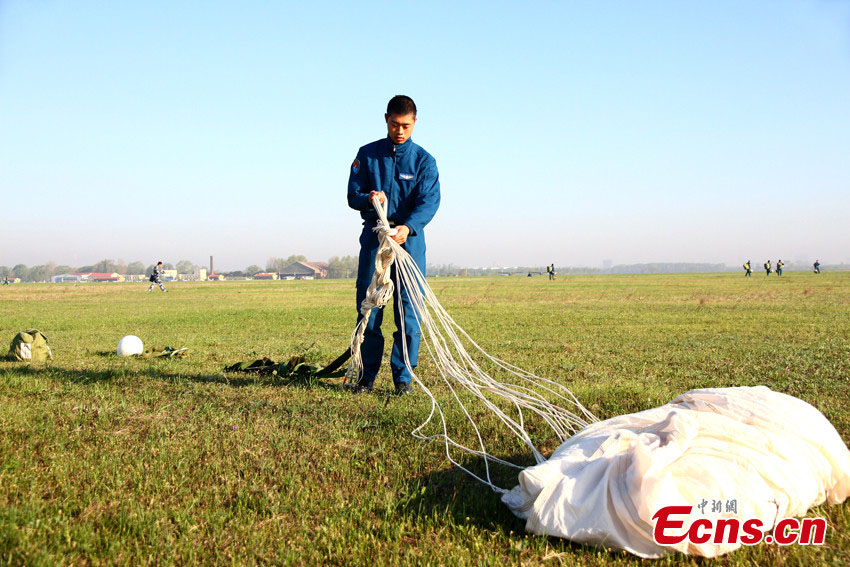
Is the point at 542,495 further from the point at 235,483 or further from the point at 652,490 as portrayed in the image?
the point at 235,483

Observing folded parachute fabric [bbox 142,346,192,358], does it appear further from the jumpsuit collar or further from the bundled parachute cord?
the jumpsuit collar

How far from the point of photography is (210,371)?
20.7 ft

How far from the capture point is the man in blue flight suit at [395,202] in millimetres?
4926

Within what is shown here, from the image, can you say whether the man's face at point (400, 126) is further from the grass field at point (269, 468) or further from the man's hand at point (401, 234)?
the grass field at point (269, 468)

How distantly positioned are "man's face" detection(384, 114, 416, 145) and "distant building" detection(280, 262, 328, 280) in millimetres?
156891

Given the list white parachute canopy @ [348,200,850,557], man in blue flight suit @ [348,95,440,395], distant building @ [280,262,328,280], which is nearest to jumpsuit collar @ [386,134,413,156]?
man in blue flight suit @ [348,95,440,395]

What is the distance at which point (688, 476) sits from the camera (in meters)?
2.34

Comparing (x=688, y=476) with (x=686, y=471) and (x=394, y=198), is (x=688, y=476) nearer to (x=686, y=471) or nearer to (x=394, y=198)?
(x=686, y=471)

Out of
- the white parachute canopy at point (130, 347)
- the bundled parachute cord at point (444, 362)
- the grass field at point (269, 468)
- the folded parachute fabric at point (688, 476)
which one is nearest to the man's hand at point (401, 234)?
the bundled parachute cord at point (444, 362)

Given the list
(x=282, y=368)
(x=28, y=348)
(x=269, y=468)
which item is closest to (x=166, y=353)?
(x=28, y=348)

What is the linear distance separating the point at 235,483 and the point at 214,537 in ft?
1.88

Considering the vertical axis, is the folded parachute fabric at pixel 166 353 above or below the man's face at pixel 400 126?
below

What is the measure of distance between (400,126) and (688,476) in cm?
348

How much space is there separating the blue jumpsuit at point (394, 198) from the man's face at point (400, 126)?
10cm
